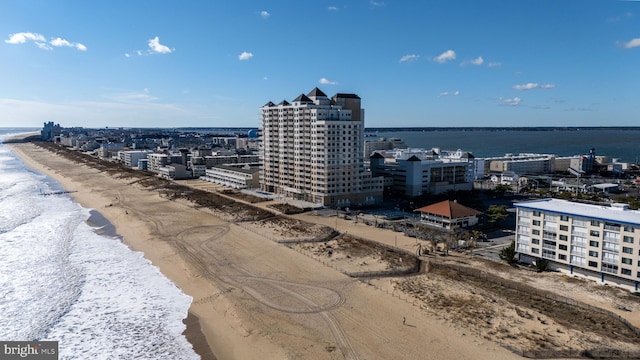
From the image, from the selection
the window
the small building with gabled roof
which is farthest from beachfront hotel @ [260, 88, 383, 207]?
the window

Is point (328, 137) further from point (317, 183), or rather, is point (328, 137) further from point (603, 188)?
point (603, 188)

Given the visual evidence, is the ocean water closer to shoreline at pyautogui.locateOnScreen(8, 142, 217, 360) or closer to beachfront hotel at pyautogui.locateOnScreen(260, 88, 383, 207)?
shoreline at pyautogui.locateOnScreen(8, 142, 217, 360)

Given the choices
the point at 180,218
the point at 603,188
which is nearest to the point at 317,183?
the point at 180,218

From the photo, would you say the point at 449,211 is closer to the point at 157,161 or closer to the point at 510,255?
the point at 510,255

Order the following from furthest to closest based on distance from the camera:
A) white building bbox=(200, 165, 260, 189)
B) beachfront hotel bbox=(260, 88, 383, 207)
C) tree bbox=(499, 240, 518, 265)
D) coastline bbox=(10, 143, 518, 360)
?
white building bbox=(200, 165, 260, 189)
beachfront hotel bbox=(260, 88, 383, 207)
tree bbox=(499, 240, 518, 265)
coastline bbox=(10, 143, 518, 360)

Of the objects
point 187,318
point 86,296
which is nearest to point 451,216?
point 187,318

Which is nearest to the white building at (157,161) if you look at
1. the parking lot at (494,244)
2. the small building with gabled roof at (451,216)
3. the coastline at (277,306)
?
the coastline at (277,306)
